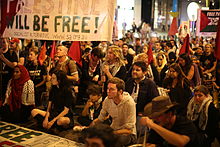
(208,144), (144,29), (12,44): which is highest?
(144,29)

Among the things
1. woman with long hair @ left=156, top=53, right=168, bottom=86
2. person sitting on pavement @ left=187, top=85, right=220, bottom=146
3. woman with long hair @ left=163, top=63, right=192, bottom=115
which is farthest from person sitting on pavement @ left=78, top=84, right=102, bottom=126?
woman with long hair @ left=156, top=53, right=168, bottom=86

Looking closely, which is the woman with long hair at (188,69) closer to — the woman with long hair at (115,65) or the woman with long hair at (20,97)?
the woman with long hair at (115,65)

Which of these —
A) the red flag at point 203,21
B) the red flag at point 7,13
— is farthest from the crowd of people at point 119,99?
the red flag at point 203,21

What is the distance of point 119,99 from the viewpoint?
4.82 metres

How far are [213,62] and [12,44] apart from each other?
613 cm

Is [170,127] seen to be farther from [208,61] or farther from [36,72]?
[208,61]

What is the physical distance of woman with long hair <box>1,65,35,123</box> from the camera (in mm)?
7008

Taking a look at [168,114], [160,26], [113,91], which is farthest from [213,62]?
[160,26]

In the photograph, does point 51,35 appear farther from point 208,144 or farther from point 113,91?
point 208,144

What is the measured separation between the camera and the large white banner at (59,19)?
16.8 feet

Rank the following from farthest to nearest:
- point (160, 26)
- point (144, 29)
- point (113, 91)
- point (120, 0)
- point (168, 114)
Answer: point (160, 26) < point (120, 0) < point (144, 29) < point (113, 91) < point (168, 114)

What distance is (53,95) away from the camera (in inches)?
246

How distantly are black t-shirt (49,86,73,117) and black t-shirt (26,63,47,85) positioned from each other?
203 centimetres

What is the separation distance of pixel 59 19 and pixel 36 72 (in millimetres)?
2934
